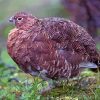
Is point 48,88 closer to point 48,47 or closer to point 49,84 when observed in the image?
point 49,84

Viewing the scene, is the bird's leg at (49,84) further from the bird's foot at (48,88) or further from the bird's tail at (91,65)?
the bird's tail at (91,65)

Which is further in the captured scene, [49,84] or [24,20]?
[49,84]

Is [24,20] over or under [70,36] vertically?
Answer: over

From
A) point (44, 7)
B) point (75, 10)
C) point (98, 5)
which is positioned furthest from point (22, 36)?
point (44, 7)

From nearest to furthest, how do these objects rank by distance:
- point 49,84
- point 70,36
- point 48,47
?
point 48,47
point 70,36
point 49,84

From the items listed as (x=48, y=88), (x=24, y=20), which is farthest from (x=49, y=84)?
(x=24, y=20)

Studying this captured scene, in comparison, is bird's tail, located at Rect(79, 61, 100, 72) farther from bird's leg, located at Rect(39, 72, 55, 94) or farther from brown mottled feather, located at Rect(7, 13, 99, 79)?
bird's leg, located at Rect(39, 72, 55, 94)

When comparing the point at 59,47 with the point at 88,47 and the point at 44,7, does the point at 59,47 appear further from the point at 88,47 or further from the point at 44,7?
the point at 44,7

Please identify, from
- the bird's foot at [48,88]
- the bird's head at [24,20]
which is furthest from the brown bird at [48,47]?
the bird's foot at [48,88]
